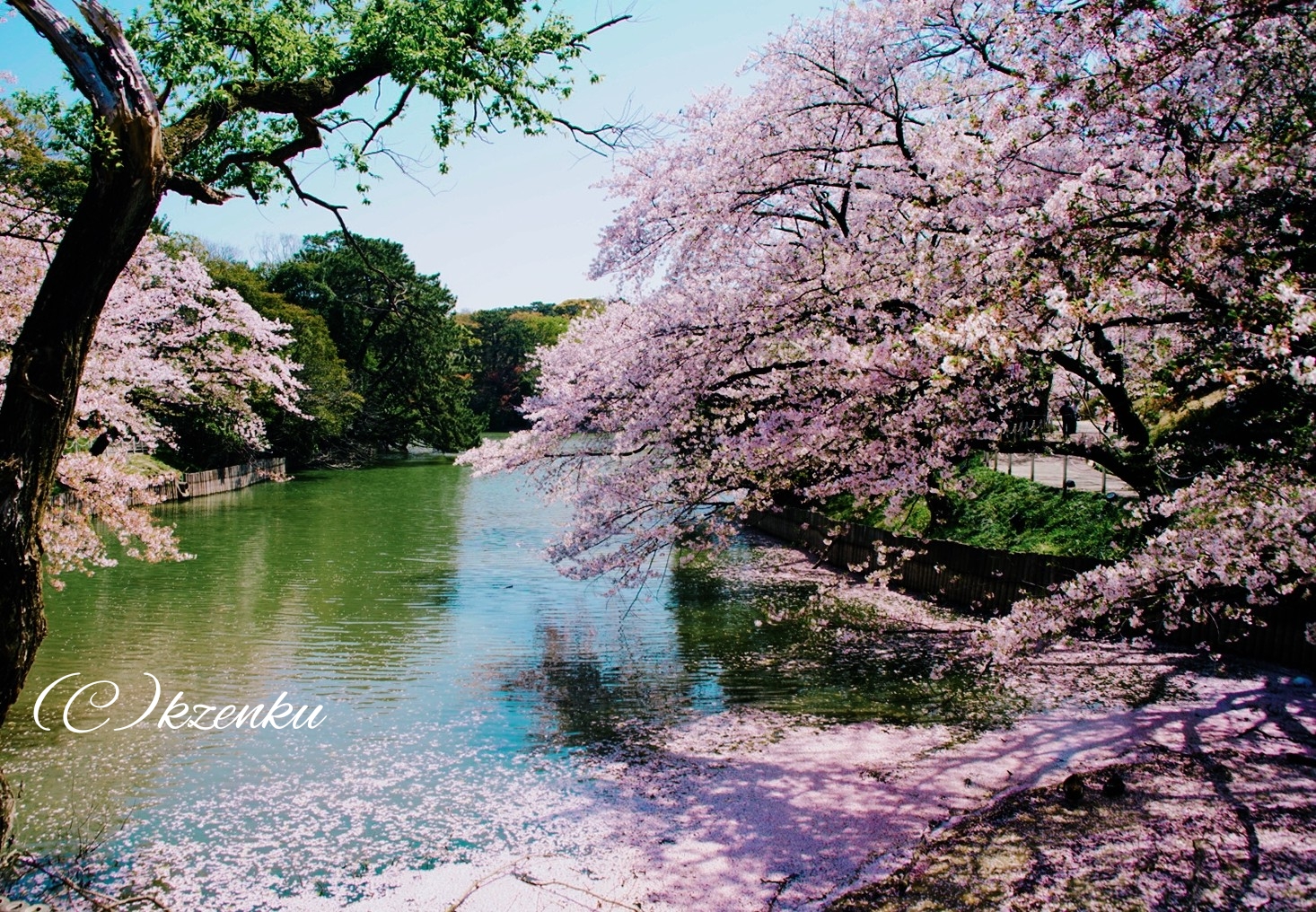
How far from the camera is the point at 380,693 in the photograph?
9359mm

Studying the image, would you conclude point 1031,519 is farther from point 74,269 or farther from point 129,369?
point 129,369

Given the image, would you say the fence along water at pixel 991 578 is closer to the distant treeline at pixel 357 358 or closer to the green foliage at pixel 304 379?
the distant treeline at pixel 357 358

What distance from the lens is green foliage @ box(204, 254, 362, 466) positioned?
35969 millimetres

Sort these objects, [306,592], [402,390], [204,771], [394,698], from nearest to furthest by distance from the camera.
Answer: [204,771] < [394,698] < [306,592] < [402,390]

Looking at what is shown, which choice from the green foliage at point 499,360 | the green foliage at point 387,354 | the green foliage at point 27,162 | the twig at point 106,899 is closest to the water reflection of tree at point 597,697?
the twig at point 106,899

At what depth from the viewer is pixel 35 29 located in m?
4.17

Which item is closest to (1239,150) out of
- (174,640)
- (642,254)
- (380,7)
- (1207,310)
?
(1207,310)

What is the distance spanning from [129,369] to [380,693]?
804 cm

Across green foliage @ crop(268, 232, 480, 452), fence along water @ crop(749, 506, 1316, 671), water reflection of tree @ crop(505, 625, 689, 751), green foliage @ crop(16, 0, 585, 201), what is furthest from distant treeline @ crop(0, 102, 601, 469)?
green foliage @ crop(16, 0, 585, 201)

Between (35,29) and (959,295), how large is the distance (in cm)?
559

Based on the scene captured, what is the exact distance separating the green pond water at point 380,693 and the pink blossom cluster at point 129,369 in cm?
148

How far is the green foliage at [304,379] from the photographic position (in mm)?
35969

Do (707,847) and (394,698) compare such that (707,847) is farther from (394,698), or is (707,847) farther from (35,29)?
(35,29)

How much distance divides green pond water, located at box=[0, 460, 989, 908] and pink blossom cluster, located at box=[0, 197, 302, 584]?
148 cm
